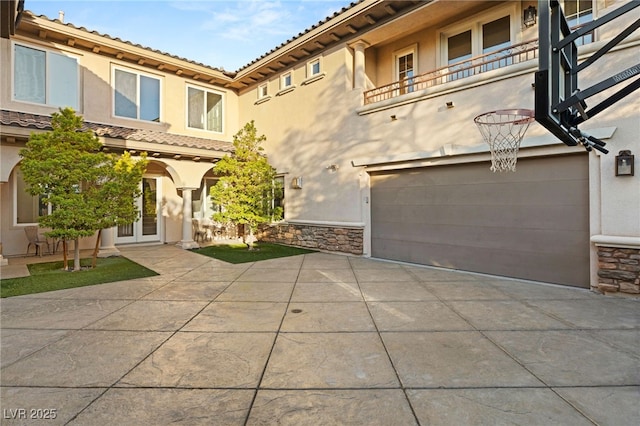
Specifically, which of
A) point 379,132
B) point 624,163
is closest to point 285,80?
point 379,132

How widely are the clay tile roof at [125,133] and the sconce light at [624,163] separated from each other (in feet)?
35.3

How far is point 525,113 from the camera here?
5.76 metres

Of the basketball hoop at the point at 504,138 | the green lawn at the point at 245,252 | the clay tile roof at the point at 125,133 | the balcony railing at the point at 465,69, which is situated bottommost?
the green lawn at the point at 245,252

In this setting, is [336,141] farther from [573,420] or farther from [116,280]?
[573,420]

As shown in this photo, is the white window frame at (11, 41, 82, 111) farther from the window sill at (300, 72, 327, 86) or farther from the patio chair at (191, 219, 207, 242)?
the window sill at (300, 72, 327, 86)

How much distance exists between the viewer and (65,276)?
22.3 feet

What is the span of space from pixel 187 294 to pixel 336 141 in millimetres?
6492

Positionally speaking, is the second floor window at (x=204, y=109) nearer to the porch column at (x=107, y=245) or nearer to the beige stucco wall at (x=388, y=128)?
the beige stucco wall at (x=388, y=128)

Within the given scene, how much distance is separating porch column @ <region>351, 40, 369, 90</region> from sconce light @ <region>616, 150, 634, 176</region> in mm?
6260

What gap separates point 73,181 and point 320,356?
6837 millimetres

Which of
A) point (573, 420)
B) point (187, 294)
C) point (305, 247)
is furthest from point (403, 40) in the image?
point (573, 420)

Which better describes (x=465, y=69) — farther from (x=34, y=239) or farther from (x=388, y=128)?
(x=34, y=239)

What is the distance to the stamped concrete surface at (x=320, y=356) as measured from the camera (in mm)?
2482

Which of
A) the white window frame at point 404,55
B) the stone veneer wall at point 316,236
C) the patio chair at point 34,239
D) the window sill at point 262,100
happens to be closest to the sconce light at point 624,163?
the white window frame at point 404,55
